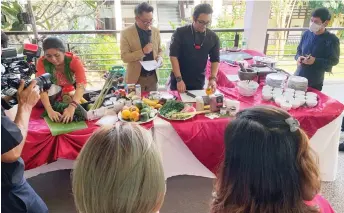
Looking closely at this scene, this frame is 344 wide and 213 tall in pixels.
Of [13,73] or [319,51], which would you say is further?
[319,51]

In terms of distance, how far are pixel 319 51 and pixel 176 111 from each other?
150 centimetres

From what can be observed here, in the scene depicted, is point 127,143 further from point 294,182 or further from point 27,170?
point 27,170

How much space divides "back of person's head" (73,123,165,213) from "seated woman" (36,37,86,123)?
3.89 ft

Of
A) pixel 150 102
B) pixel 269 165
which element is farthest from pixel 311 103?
pixel 269 165

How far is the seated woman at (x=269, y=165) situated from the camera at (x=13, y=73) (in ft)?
3.32

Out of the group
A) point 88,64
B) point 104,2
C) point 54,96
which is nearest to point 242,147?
point 54,96

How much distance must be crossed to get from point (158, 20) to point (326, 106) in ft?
15.6

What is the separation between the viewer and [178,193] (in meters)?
2.12

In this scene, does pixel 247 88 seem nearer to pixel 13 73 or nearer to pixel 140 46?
pixel 140 46

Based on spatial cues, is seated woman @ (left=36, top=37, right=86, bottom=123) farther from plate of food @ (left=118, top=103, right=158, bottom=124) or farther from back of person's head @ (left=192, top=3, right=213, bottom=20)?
back of person's head @ (left=192, top=3, right=213, bottom=20)

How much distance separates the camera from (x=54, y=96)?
1864mm

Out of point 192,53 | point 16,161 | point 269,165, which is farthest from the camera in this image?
point 192,53

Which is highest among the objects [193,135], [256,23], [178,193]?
[256,23]

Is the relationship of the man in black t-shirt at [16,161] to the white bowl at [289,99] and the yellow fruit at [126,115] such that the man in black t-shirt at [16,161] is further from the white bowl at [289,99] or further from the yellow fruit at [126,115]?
the white bowl at [289,99]
